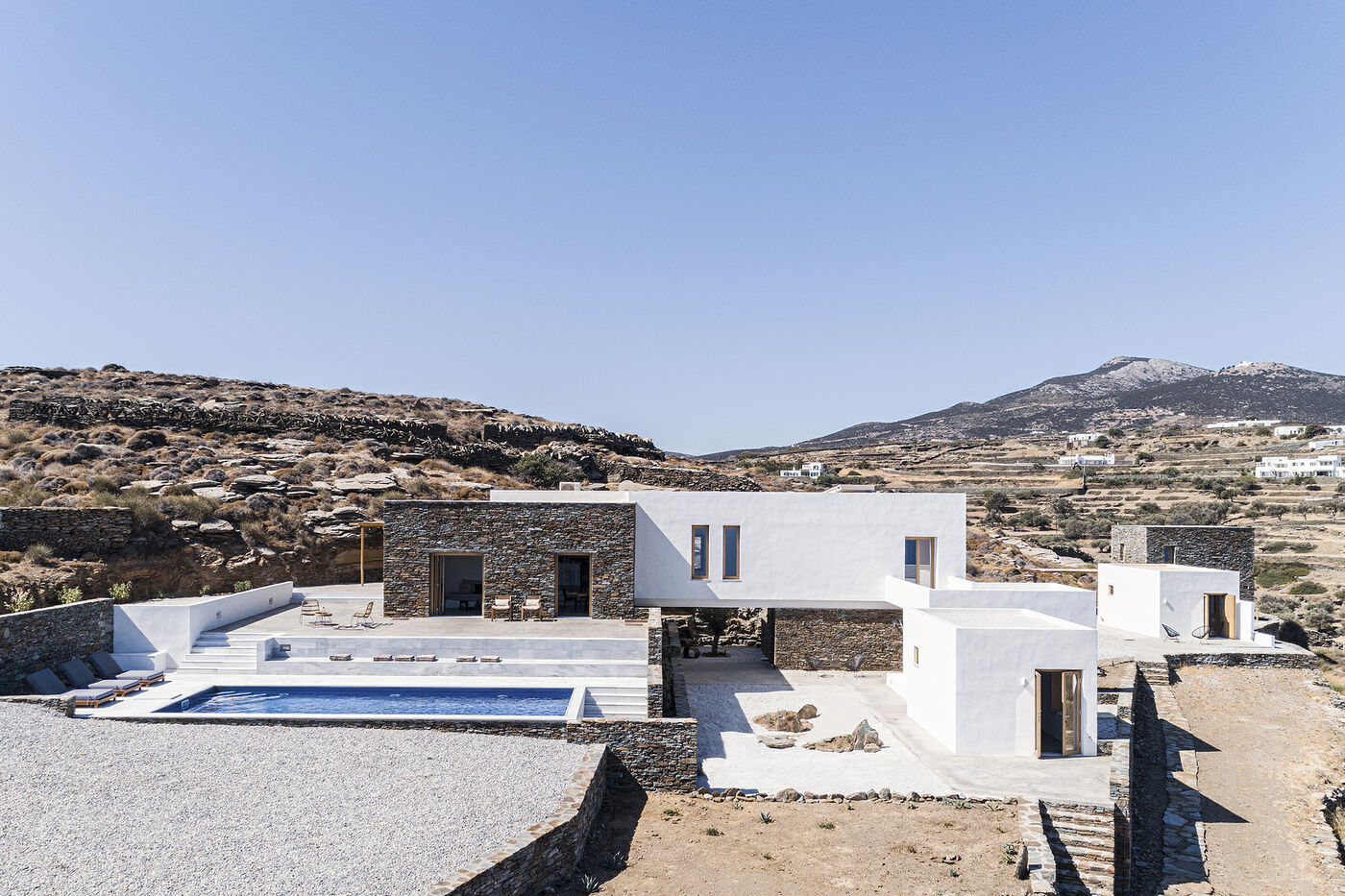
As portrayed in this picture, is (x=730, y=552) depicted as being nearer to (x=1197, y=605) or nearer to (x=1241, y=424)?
(x=1197, y=605)

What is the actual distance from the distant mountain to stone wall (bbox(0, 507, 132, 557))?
261 feet

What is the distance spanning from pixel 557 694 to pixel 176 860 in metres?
6.88

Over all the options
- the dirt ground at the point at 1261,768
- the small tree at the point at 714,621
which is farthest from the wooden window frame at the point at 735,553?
the dirt ground at the point at 1261,768

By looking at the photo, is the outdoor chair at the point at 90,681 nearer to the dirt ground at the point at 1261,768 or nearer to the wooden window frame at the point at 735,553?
the wooden window frame at the point at 735,553

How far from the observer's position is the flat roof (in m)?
13.1

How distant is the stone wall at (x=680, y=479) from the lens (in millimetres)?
32438

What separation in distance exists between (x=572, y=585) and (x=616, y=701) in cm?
523

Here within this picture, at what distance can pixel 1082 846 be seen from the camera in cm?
923

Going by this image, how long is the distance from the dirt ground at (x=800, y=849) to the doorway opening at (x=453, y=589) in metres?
7.94

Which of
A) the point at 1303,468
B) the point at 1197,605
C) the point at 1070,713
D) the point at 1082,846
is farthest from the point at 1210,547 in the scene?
the point at 1303,468

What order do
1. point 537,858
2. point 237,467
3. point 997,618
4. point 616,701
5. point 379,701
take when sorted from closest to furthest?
point 537,858
point 379,701
point 616,701
point 997,618
point 237,467

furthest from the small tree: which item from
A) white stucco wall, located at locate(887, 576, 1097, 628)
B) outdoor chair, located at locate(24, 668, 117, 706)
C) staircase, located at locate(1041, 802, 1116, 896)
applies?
outdoor chair, located at locate(24, 668, 117, 706)

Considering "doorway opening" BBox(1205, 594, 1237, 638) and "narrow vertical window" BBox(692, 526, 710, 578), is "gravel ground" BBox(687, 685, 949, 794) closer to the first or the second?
"narrow vertical window" BBox(692, 526, 710, 578)

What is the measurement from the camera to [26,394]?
117ft
